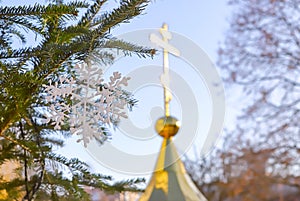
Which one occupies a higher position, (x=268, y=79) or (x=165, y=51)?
(x=268, y=79)

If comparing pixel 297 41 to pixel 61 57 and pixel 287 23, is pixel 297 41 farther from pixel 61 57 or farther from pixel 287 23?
pixel 61 57

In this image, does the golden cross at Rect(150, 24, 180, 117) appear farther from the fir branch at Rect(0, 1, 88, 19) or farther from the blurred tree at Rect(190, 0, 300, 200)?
the blurred tree at Rect(190, 0, 300, 200)

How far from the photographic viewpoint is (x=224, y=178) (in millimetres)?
3420

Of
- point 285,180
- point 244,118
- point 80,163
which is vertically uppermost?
point 244,118

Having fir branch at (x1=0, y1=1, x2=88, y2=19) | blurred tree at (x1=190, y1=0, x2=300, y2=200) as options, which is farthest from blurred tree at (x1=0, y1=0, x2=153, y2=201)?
blurred tree at (x1=190, y1=0, x2=300, y2=200)

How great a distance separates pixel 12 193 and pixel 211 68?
0.85ft

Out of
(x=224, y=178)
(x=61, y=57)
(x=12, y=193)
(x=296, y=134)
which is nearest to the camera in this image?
(x=61, y=57)

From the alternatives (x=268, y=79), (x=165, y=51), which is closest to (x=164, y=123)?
(x=165, y=51)

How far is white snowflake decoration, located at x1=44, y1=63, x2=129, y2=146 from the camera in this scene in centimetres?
28

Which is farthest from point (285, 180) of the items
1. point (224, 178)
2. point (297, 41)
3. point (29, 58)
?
point (29, 58)

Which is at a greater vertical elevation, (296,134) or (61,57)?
(296,134)

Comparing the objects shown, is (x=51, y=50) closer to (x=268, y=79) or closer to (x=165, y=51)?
(x=165, y=51)

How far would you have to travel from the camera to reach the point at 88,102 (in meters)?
0.29

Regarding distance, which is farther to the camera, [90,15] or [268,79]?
[268,79]
